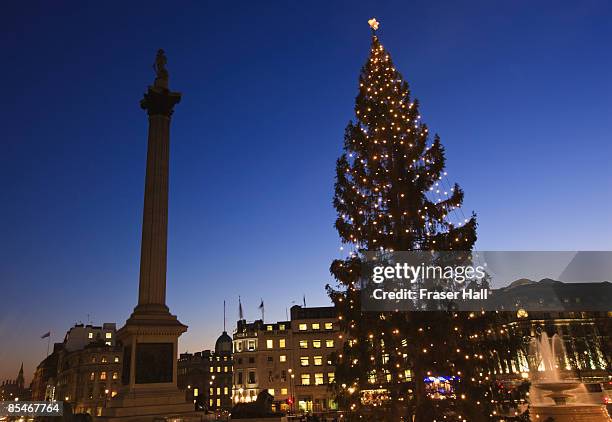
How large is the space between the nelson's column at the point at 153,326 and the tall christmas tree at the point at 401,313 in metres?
12.7

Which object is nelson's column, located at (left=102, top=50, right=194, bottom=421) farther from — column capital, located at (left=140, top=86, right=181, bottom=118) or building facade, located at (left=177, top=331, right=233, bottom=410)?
building facade, located at (left=177, top=331, right=233, bottom=410)

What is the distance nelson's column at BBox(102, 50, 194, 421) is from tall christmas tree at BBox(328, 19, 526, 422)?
12.7 m

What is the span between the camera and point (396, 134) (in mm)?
23844

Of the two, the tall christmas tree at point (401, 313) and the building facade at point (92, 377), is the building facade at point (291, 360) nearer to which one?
the building facade at point (92, 377)

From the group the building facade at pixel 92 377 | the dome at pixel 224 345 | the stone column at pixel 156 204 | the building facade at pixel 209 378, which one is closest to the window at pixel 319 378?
the building facade at pixel 92 377

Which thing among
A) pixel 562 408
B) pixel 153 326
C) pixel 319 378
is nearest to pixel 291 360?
pixel 319 378

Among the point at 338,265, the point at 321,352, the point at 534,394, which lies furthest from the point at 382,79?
the point at 321,352

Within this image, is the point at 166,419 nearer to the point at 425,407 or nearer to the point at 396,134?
the point at 425,407

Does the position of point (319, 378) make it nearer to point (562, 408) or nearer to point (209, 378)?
point (209, 378)

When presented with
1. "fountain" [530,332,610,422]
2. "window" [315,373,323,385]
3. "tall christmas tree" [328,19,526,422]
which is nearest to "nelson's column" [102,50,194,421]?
"tall christmas tree" [328,19,526,422]

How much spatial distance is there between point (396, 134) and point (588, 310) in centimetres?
9506

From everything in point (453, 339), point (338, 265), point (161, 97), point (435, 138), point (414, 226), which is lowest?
point (453, 339)

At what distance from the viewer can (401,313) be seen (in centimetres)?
2023

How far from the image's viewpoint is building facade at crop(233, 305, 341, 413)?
84.2 m
